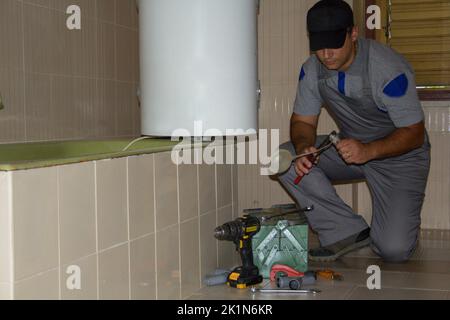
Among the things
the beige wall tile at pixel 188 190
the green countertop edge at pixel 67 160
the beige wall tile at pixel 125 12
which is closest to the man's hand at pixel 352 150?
the beige wall tile at pixel 188 190

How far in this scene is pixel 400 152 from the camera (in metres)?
2.25

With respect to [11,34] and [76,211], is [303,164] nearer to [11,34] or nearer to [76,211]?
[11,34]

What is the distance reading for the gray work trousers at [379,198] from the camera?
7.85 feet

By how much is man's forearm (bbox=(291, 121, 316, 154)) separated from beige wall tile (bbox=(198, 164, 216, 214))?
0.44 meters

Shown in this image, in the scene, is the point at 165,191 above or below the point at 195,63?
below

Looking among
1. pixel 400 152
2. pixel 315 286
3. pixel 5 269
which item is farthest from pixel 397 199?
pixel 5 269

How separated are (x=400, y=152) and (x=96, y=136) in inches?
47.6

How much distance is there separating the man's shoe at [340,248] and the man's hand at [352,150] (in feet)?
1.09

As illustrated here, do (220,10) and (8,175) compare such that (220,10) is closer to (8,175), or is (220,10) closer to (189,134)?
(189,134)

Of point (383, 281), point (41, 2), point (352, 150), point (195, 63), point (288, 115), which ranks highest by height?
point (41, 2)

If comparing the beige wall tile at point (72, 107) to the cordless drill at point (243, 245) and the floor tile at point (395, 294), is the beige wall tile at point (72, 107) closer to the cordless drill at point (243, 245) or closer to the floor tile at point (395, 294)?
the cordless drill at point (243, 245)

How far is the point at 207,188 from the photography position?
198cm

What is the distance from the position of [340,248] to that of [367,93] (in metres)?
0.51

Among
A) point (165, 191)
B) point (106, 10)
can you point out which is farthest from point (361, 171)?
point (106, 10)
